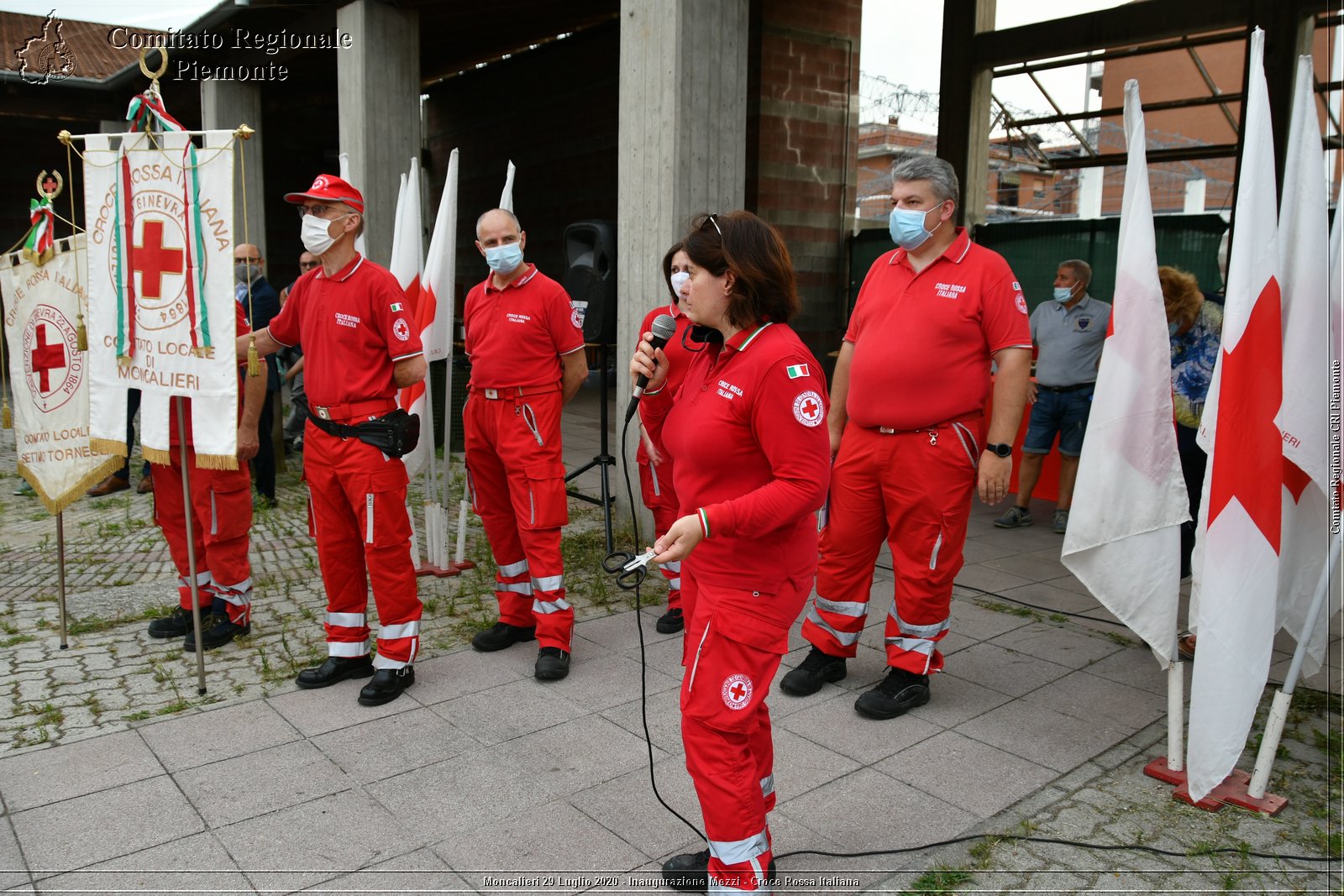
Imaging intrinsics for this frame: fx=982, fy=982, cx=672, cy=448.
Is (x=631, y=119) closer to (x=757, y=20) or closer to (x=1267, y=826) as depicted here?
(x=1267, y=826)

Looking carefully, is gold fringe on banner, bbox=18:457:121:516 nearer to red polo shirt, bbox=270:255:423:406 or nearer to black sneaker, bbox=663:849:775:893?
red polo shirt, bbox=270:255:423:406

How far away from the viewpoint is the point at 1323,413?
3.24 m

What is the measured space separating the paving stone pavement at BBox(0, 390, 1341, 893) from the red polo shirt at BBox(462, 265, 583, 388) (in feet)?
4.45

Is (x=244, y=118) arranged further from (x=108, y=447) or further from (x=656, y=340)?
(x=656, y=340)

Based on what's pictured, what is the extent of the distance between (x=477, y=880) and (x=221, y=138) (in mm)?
3058

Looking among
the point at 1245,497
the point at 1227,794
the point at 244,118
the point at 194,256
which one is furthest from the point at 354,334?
the point at 244,118

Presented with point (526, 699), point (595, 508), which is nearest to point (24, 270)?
point (526, 699)

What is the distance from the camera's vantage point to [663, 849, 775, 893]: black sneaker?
2795mm

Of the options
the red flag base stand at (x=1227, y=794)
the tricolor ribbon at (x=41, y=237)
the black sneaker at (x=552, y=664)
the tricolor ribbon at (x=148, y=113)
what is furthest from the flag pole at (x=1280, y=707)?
the tricolor ribbon at (x=41, y=237)

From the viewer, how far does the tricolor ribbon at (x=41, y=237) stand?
472cm

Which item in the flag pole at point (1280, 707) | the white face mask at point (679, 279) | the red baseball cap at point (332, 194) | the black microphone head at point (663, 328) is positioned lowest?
the flag pole at point (1280, 707)

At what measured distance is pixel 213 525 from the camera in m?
4.91

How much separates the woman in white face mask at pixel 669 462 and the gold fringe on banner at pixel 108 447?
2388mm

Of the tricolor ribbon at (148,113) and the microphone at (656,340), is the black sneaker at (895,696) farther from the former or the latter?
the tricolor ribbon at (148,113)
